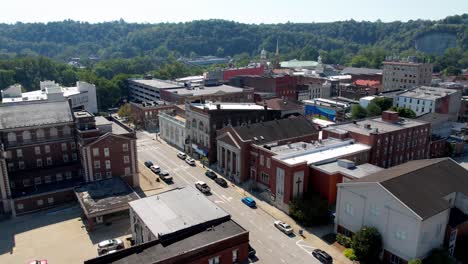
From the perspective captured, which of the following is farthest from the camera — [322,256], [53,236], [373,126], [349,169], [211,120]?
[211,120]

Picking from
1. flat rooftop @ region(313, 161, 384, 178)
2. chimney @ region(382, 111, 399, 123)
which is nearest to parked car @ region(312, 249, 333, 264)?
flat rooftop @ region(313, 161, 384, 178)

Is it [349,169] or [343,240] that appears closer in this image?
[343,240]

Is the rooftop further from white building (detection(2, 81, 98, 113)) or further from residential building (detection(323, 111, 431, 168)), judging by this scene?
white building (detection(2, 81, 98, 113))

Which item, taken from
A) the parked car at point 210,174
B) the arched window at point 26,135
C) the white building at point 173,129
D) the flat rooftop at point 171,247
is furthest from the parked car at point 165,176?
the flat rooftop at point 171,247

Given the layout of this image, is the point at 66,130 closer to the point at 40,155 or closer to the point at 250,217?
the point at 40,155

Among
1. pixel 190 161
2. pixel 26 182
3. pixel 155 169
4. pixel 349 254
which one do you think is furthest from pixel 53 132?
pixel 349 254

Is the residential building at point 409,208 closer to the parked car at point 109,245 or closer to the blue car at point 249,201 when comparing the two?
the blue car at point 249,201

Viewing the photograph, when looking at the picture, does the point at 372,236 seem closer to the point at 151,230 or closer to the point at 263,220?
the point at 263,220
